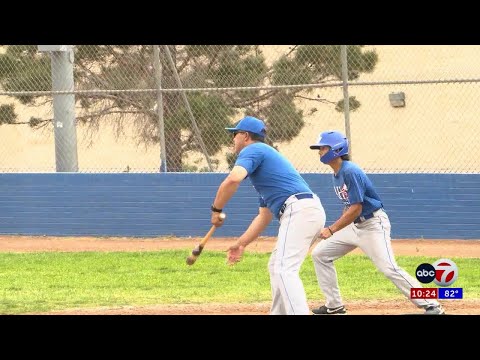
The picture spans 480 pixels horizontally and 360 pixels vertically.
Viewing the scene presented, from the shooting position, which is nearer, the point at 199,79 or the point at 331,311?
the point at 331,311

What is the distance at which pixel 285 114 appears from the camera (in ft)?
58.1

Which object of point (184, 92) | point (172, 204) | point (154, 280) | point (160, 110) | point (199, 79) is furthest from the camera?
point (199, 79)

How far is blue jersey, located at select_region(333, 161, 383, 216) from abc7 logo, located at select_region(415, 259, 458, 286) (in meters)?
1.49

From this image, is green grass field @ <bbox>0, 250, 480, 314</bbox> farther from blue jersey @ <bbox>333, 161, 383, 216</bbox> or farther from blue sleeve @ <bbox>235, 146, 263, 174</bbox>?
blue sleeve @ <bbox>235, 146, 263, 174</bbox>

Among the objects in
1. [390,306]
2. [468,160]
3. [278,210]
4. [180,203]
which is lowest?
[390,306]

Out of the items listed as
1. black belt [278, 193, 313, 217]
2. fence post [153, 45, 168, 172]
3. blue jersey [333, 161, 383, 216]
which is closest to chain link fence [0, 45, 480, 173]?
fence post [153, 45, 168, 172]

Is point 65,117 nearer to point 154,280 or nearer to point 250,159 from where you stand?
point 154,280

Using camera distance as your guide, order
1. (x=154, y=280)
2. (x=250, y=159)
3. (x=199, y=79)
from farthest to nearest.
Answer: (x=199, y=79) → (x=154, y=280) → (x=250, y=159)

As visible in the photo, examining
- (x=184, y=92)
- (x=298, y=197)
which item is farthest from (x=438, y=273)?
(x=184, y=92)

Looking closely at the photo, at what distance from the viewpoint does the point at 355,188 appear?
9.71 metres

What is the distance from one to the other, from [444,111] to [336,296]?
47.8ft

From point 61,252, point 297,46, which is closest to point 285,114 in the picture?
point 297,46

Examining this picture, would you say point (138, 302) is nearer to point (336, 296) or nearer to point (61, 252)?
point (336, 296)

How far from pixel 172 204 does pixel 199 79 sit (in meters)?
2.49
